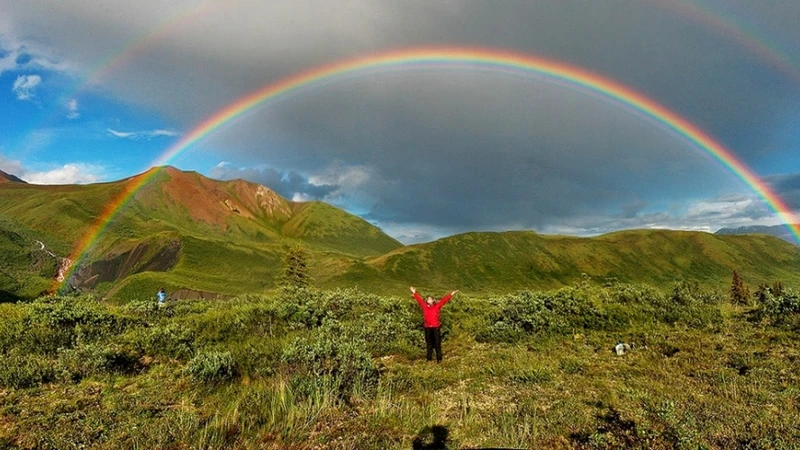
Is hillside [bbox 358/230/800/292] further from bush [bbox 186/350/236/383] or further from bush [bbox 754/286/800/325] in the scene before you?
bush [bbox 186/350/236/383]

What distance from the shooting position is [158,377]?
11.5m

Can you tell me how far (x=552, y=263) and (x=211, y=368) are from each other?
173541 millimetres

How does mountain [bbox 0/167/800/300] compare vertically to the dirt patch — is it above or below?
above

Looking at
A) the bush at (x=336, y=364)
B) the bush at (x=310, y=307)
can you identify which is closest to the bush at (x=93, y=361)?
the bush at (x=336, y=364)

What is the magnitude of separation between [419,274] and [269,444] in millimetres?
125104

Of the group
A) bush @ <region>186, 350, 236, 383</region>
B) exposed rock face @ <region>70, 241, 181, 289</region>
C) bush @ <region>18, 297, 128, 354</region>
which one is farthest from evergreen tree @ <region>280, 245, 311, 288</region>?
bush @ <region>186, 350, 236, 383</region>

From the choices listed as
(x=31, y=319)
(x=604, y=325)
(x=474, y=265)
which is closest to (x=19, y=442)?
(x=31, y=319)

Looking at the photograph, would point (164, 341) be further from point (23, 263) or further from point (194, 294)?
point (23, 263)

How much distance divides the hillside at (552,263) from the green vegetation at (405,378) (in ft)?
330

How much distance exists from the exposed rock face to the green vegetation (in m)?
107

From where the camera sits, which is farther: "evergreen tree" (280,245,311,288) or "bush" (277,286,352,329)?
"evergreen tree" (280,245,311,288)

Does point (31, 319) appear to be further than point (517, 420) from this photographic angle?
Yes

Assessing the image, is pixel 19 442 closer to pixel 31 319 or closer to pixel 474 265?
pixel 31 319

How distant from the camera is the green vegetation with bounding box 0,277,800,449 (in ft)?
24.4
